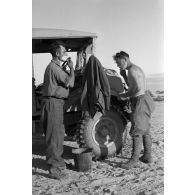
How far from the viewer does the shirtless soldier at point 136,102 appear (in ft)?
16.6

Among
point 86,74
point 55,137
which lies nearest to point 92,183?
point 55,137

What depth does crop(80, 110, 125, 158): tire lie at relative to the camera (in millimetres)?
5199

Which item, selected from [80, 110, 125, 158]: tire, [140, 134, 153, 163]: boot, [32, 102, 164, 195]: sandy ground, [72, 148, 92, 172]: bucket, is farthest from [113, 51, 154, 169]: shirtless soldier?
[72, 148, 92, 172]: bucket

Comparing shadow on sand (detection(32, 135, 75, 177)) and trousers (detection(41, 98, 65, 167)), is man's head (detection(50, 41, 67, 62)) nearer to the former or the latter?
trousers (detection(41, 98, 65, 167))

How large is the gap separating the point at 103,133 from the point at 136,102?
734 mm

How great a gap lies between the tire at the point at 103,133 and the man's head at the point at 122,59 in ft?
2.49

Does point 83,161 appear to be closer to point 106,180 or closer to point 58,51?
point 106,180

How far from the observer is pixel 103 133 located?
212 inches

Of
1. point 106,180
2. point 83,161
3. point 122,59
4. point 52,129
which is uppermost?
point 122,59

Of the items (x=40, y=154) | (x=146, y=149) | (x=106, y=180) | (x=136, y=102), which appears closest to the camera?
(x=106, y=180)

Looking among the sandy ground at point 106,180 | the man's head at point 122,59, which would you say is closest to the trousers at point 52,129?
the sandy ground at point 106,180

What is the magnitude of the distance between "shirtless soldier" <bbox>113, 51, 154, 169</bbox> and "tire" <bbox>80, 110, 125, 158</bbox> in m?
0.38

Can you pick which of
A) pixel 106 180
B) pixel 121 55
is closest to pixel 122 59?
pixel 121 55

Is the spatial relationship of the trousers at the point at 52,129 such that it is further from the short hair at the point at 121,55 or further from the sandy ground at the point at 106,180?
the short hair at the point at 121,55
